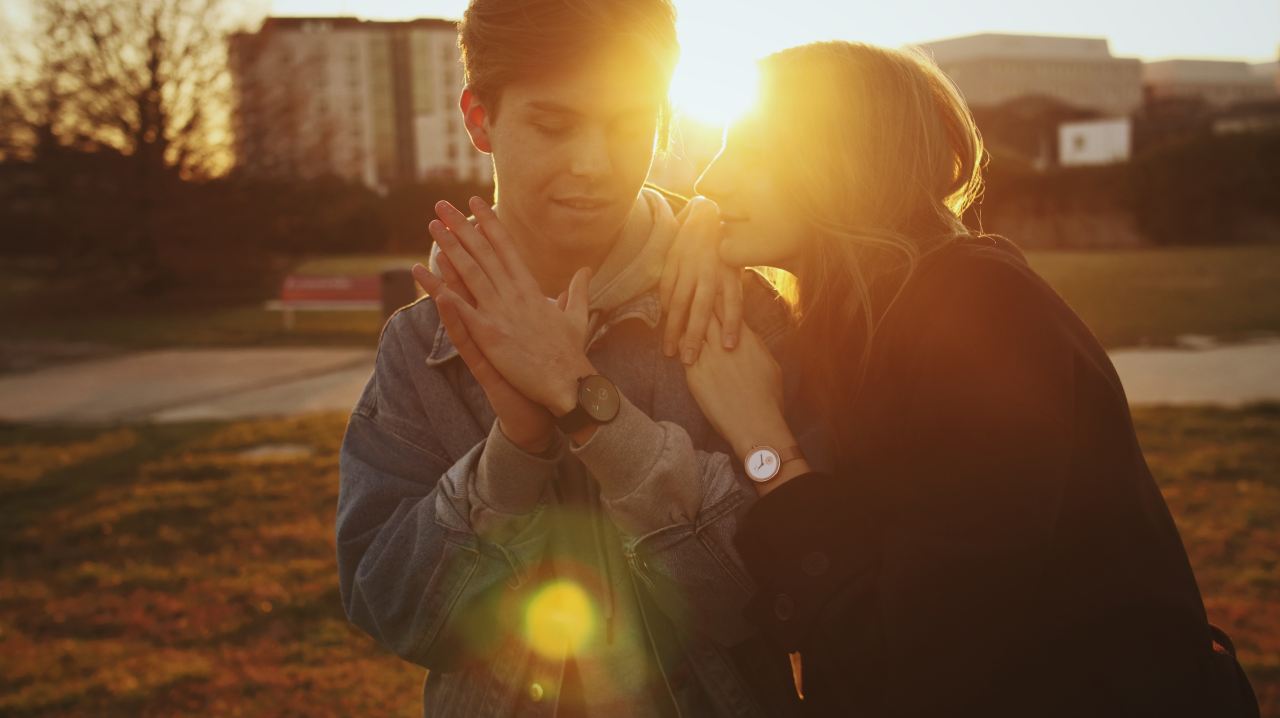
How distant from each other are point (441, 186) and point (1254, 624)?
107 feet

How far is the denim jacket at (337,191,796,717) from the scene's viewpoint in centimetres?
168

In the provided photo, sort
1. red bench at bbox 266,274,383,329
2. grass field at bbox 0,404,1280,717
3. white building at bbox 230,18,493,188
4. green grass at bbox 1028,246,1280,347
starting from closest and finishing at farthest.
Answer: grass field at bbox 0,404,1280,717 → green grass at bbox 1028,246,1280,347 → red bench at bbox 266,274,383,329 → white building at bbox 230,18,493,188

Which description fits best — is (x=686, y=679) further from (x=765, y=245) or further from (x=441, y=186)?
(x=441, y=186)

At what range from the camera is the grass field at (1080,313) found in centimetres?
1472

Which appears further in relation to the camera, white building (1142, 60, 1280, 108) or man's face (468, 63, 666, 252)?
white building (1142, 60, 1280, 108)

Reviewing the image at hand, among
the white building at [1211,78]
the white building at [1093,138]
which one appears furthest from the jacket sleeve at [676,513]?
the white building at [1211,78]

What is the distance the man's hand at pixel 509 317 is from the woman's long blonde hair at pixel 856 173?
16.3 inches

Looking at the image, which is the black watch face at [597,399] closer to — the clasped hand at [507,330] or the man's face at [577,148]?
the clasped hand at [507,330]

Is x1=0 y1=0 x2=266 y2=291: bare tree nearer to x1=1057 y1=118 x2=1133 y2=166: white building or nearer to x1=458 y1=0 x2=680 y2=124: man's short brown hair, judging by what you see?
x1=458 y1=0 x2=680 y2=124: man's short brown hair

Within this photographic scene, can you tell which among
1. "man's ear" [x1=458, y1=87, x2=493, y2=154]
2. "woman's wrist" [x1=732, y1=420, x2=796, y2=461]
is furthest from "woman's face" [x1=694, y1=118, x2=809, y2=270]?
"man's ear" [x1=458, y1=87, x2=493, y2=154]

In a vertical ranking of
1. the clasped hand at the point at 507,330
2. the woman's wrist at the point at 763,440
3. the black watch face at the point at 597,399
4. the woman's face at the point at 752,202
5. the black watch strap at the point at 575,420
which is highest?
the woman's face at the point at 752,202

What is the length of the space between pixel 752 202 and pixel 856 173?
209mm

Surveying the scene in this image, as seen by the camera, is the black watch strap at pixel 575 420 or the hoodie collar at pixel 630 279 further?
the hoodie collar at pixel 630 279

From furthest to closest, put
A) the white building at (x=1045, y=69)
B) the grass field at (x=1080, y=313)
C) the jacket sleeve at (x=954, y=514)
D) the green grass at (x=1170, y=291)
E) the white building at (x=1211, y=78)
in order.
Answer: the white building at (x=1211, y=78) → the white building at (x=1045, y=69) → the grass field at (x=1080, y=313) → the green grass at (x=1170, y=291) → the jacket sleeve at (x=954, y=514)
